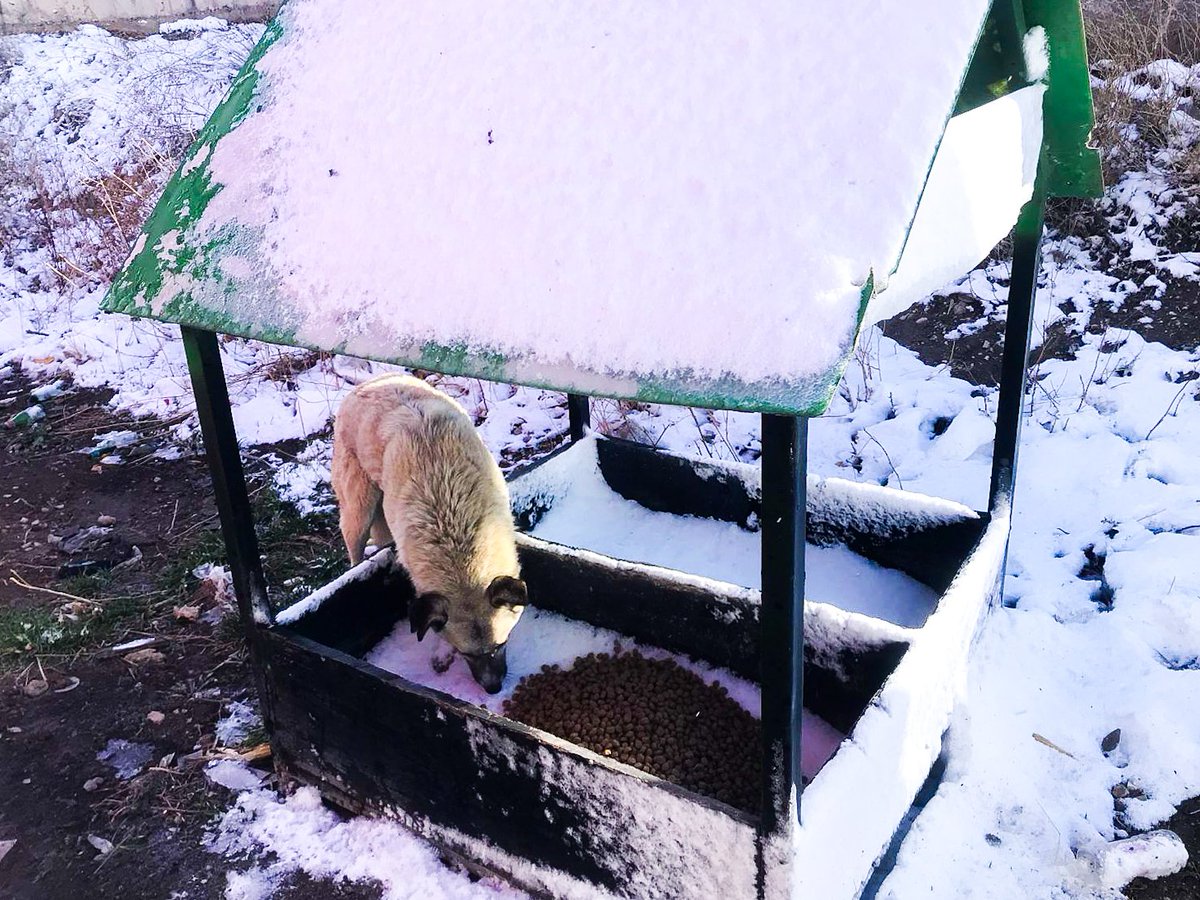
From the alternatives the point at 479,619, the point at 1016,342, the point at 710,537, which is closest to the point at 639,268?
the point at 479,619

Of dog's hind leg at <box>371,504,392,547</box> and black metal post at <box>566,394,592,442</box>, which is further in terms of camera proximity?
black metal post at <box>566,394,592,442</box>

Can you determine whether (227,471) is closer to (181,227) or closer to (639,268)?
(181,227)

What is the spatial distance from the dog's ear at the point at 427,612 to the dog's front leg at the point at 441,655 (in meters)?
0.35

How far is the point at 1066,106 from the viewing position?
3.34m

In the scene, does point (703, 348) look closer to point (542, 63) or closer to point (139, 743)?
point (542, 63)

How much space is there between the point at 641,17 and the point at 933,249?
3.54ft

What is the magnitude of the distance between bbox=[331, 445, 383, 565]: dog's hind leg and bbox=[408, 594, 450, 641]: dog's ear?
3.30ft

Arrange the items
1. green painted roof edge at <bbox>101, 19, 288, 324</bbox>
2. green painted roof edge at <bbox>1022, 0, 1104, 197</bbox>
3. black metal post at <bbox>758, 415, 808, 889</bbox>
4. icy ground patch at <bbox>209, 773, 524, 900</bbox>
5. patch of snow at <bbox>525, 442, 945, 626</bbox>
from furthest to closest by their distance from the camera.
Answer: patch of snow at <bbox>525, 442, 945, 626</bbox> → icy ground patch at <bbox>209, 773, 524, 900</bbox> → green painted roof edge at <bbox>1022, 0, 1104, 197</bbox> → green painted roof edge at <bbox>101, 19, 288, 324</bbox> → black metal post at <bbox>758, 415, 808, 889</bbox>

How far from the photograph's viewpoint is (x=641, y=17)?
7.67ft

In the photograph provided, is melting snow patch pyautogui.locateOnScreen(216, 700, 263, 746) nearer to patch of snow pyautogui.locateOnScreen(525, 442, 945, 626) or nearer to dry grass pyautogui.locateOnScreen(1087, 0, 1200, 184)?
patch of snow pyautogui.locateOnScreen(525, 442, 945, 626)

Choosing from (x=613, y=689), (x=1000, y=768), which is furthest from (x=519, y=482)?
(x=1000, y=768)

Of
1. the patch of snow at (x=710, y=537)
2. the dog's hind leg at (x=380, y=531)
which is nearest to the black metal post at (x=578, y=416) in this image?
the patch of snow at (x=710, y=537)

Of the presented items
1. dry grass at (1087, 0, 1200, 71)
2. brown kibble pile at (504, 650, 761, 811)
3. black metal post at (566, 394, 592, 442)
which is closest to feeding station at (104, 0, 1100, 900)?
brown kibble pile at (504, 650, 761, 811)

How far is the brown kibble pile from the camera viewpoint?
354 cm
